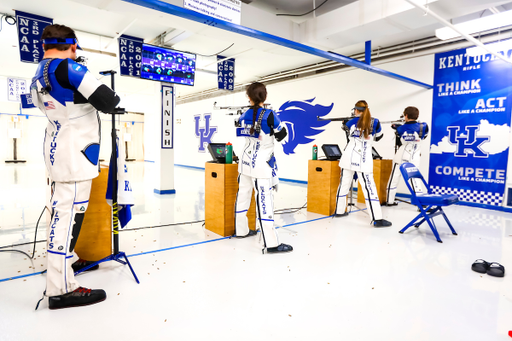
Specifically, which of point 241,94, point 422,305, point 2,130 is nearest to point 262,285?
point 422,305

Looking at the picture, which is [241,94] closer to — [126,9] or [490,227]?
[126,9]

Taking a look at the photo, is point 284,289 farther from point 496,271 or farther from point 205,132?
point 205,132

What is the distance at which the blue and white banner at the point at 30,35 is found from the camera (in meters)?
4.75

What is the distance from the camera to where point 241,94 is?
10.5 metres

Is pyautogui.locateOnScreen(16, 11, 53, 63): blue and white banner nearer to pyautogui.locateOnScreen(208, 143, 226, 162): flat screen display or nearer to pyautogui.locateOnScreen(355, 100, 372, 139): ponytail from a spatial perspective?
pyautogui.locateOnScreen(208, 143, 226, 162): flat screen display

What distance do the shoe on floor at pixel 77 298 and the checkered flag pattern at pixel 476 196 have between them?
6031mm

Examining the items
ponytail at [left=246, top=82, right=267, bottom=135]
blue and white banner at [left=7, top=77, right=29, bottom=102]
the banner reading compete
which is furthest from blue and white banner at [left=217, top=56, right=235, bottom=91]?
blue and white banner at [left=7, top=77, right=29, bottom=102]

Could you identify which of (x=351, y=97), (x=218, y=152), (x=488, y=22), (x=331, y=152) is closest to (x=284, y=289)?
(x=218, y=152)

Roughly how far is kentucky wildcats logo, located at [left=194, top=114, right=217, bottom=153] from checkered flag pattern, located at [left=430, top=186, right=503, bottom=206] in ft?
26.8

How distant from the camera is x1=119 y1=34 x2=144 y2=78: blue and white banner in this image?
5.59m

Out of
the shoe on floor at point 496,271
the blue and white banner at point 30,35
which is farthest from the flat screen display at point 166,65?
the shoe on floor at point 496,271

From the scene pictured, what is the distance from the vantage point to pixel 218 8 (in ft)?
9.71

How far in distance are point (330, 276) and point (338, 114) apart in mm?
5728

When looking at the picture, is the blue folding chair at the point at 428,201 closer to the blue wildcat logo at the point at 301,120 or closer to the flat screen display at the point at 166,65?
the blue wildcat logo at the point at 301,120
